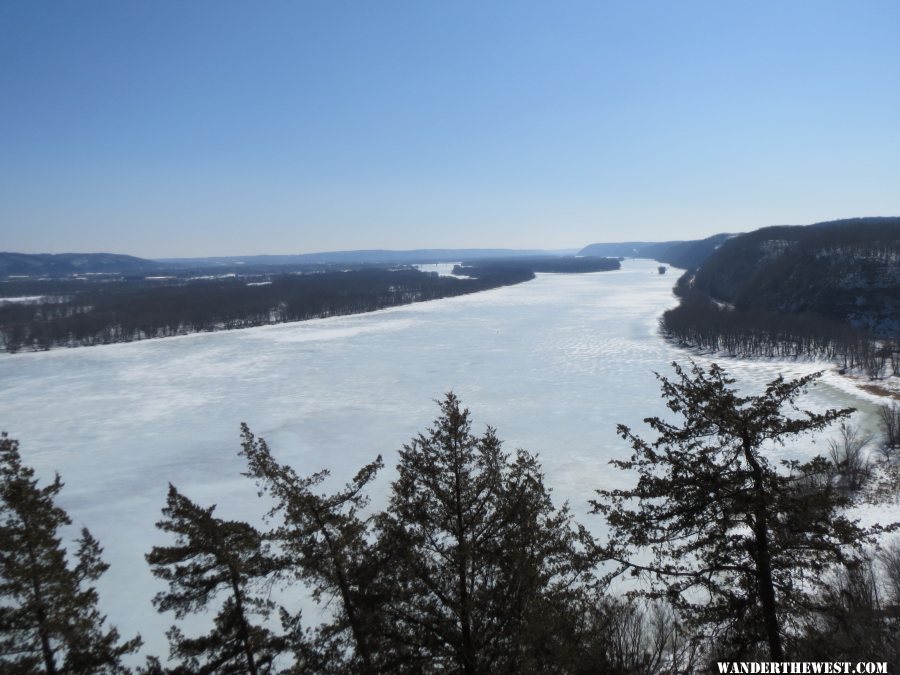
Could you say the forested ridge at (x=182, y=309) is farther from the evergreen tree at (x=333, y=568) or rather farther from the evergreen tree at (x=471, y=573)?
the evergreen tree at (x=471, y=573)

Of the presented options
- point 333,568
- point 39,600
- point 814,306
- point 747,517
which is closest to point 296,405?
point 39,600

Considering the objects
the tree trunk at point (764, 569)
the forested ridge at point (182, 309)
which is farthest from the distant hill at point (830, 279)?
the tree trunk at point (764, 569)

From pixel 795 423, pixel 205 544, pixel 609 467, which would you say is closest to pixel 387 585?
pixel 205 544

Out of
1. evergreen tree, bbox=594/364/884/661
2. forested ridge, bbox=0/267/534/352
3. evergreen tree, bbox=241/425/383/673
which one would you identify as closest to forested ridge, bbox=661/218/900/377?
evergreen tree, bbox=594/364/884/661

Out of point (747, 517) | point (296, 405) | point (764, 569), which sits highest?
point (747, 517)

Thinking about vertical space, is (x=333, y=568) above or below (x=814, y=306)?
above

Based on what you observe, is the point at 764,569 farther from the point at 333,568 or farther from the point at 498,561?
the point at 333,568

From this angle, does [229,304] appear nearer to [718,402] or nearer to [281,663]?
[281,663]
